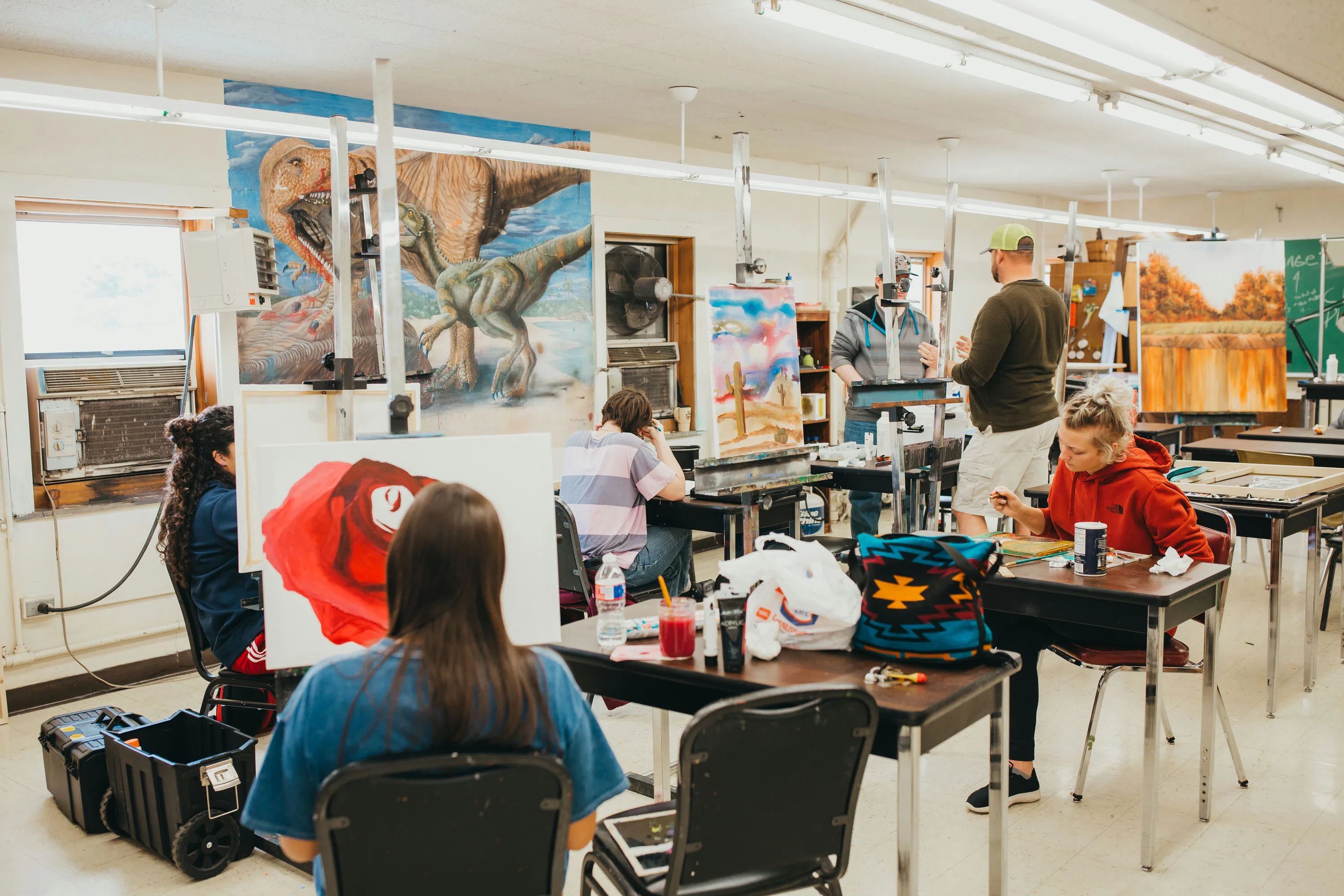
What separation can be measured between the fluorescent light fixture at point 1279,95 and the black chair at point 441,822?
191 inches

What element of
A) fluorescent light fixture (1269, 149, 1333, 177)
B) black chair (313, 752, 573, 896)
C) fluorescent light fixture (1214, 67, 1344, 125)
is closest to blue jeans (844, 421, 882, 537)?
fluorescent light fixture (1214, 67, 1344, 125)

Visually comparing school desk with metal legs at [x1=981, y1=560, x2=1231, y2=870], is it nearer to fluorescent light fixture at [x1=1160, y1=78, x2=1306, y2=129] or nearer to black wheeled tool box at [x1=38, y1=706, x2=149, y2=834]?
black wheeled tool box at [x1=38, y1=706, x2=149, y2=834]

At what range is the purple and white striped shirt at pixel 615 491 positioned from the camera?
4.12 m

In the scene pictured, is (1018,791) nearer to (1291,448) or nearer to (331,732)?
(331,732)

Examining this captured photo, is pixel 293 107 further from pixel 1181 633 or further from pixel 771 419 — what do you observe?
pixel 1181 633

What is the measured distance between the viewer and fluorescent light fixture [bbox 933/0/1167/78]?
3715 mm

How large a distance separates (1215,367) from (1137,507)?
4804 millimetres

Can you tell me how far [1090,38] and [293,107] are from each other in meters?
A: 3.85


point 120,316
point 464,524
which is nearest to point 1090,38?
point 464,524

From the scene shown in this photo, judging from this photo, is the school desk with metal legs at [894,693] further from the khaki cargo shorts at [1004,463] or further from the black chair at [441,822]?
the khaki cargo shorts at [1004,463]

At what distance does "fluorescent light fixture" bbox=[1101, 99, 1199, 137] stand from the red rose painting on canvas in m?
4.51

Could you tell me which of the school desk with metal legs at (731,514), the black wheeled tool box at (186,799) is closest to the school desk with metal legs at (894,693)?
the black wheeled tool box at (186,799)

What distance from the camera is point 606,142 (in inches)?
269

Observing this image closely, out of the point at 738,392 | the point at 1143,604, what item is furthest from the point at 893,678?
the point at 738,392
